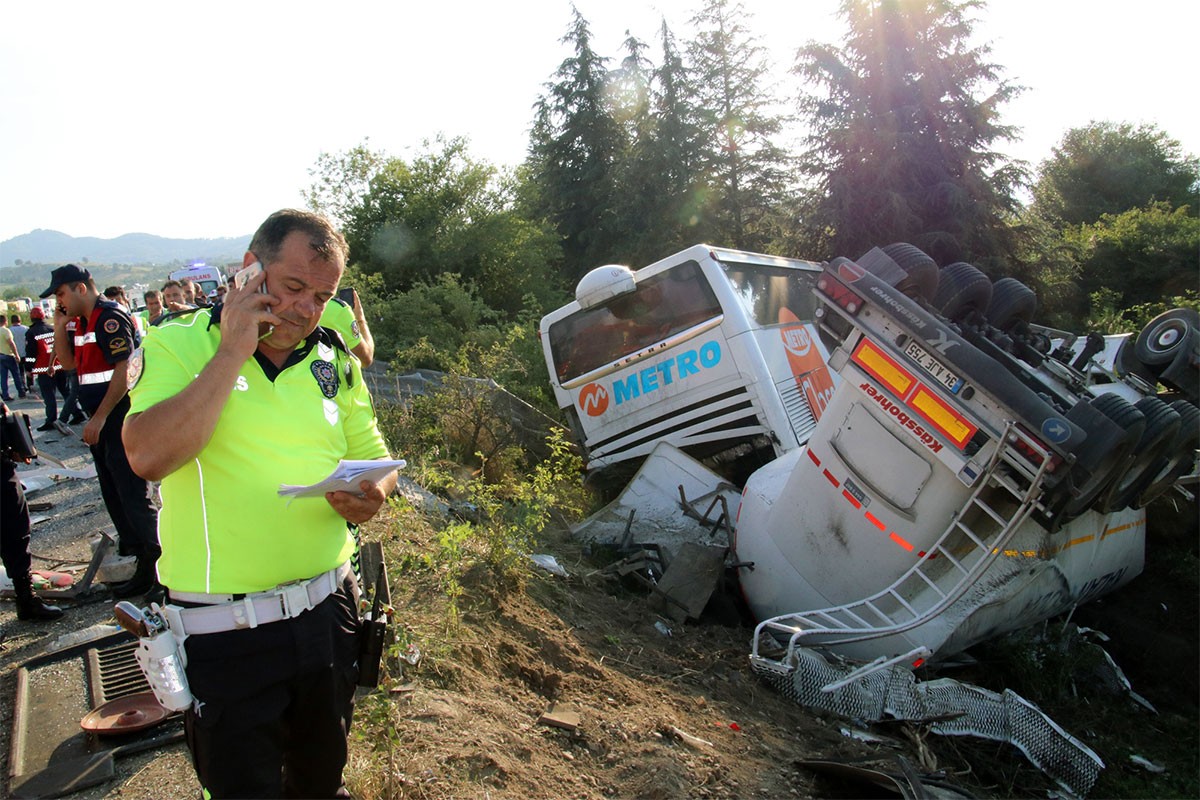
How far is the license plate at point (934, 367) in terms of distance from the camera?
394cm

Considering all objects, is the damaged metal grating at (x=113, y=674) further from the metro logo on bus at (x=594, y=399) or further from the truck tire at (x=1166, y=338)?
the truck tire at (x=1166, y=338)

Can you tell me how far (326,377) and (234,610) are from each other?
0.62 m

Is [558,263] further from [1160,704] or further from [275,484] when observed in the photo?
[275,484]

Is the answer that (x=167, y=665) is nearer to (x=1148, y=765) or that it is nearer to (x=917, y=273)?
(x=917, y=273)

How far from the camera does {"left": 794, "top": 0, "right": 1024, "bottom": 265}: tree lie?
14555 millimetres

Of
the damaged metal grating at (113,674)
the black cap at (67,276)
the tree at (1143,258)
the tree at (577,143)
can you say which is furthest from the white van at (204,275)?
the tree at (1143,258)

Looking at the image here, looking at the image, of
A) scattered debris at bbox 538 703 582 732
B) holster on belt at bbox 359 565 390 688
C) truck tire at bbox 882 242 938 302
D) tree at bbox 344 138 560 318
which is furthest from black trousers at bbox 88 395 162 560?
tree at bbox 344 138 560 318

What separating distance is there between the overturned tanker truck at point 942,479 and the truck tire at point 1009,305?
11mm

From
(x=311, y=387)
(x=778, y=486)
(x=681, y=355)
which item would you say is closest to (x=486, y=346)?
(x=681, y=355)

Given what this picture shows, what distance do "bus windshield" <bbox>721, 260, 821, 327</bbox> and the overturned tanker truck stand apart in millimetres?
1783

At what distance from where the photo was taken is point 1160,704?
4730 millimetres

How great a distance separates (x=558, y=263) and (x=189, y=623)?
70.6 feet

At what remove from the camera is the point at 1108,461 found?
374cm

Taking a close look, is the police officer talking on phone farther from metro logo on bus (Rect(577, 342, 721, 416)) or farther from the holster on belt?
metro logo on bus (Rect(577, 342, 721, 416))
